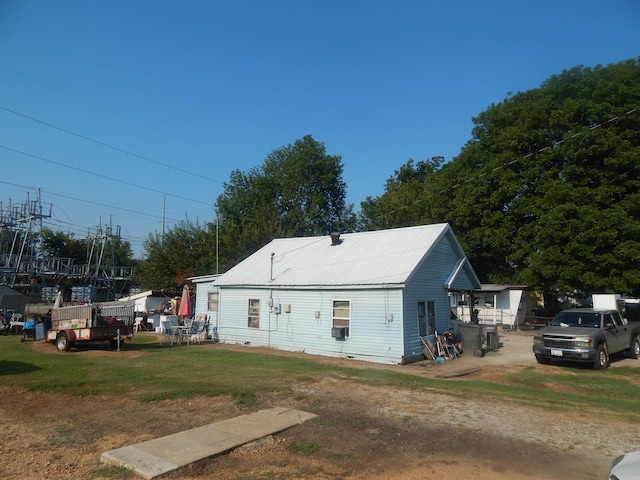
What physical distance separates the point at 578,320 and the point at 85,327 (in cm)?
1771

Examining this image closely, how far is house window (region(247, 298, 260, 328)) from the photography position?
68.7ft

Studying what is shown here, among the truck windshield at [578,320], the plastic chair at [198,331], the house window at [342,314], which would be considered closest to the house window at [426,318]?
the house window at [342,314]

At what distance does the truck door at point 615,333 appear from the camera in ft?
50.8

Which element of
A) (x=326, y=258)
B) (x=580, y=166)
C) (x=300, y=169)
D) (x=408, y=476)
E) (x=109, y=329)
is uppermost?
(x=300, y=169)

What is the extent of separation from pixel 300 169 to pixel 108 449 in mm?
46652

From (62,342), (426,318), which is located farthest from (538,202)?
(62,342)

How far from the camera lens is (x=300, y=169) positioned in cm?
5153

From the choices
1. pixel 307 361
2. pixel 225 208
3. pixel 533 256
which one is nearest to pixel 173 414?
pixel 307 361

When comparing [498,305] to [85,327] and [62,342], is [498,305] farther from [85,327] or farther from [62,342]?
[62,342]

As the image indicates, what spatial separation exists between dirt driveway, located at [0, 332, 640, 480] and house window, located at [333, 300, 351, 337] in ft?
25.0

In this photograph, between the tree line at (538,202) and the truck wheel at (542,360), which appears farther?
the tree line at (538,202)

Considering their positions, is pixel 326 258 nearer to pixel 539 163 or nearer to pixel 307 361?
pixel 307 361

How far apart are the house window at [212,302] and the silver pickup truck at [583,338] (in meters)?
14.5

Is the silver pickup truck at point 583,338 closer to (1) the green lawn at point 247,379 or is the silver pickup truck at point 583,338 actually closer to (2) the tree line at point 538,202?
(1) the green lawn at point 247,379
